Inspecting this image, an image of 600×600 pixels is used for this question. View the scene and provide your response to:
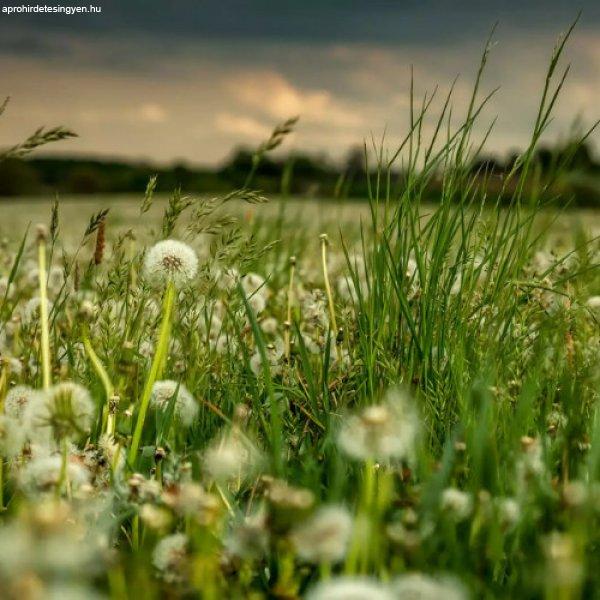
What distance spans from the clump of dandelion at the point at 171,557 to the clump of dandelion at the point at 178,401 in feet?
2.82

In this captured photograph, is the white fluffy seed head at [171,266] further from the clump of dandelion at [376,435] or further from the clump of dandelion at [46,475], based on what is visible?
the clump of dandelion at [376,435]

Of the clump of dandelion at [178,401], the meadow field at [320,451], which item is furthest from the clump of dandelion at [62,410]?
the clump of dandelion at [178,401]

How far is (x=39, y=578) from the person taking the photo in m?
1.11

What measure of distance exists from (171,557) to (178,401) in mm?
955

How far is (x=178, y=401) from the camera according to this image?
237 cm

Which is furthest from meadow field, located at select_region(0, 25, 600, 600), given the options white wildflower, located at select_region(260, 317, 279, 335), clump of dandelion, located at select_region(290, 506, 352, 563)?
white wildflower, located at select_region(260, 317, 279, 335)

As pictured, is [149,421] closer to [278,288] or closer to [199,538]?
[199,538]

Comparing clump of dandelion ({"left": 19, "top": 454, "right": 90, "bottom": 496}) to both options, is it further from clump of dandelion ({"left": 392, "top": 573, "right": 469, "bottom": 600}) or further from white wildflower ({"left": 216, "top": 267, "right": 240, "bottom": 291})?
white wildflower ({"left": 216, "top": 267, "right": 240, "bottom": 291})

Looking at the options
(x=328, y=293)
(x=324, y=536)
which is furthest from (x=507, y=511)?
(x=328, y=293)

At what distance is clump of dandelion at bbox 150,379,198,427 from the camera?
2338 millimetres

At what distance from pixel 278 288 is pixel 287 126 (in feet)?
6.95

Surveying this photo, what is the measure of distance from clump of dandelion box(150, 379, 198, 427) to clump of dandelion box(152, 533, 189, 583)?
859 mm

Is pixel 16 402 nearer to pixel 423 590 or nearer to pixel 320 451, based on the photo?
pixel 320 451

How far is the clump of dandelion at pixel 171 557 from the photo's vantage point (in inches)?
54.9
